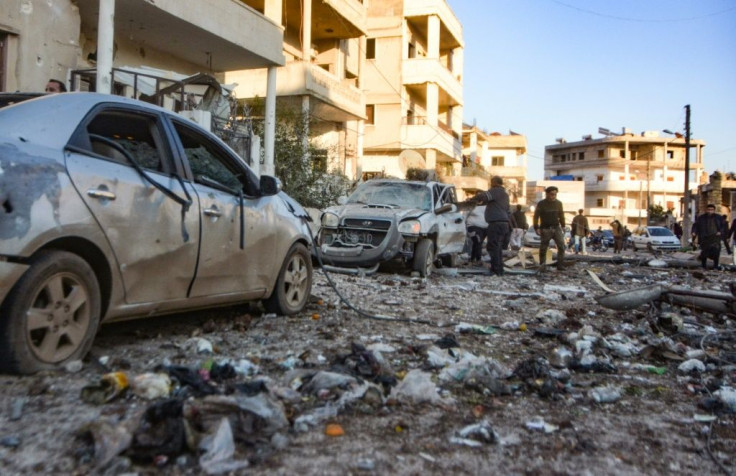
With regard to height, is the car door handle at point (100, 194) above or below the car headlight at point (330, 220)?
above

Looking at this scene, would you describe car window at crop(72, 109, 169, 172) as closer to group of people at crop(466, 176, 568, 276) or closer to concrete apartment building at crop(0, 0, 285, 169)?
concrete apartment building at crop(0, 0, 285, 169)

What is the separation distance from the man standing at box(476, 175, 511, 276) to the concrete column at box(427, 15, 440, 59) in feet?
77.3

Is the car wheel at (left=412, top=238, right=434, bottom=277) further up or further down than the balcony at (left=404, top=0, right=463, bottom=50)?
further down

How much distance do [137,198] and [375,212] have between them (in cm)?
727

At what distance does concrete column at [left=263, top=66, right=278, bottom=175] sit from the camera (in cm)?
1633

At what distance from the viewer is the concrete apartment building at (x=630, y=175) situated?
280 feet

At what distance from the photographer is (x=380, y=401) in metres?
3.47

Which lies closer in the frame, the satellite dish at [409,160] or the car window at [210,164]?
the car window at [210,164]

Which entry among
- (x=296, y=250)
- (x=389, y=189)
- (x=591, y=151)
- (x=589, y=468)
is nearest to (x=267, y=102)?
(x=389, y=189)

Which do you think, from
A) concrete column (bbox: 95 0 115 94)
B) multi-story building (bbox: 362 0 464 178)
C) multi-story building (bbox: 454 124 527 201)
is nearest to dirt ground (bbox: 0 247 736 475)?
concrete column (bbox: 95 0 115 94)

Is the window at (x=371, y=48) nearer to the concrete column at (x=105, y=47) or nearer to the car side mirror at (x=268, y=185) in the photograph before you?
the concrete column at (x=105, y=47)

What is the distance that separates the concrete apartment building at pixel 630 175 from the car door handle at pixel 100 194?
8413 centimetres

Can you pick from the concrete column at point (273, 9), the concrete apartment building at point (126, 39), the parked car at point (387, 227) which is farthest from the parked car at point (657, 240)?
the parked car at point (387, 227)

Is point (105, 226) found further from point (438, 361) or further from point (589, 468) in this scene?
point (589, 468)
